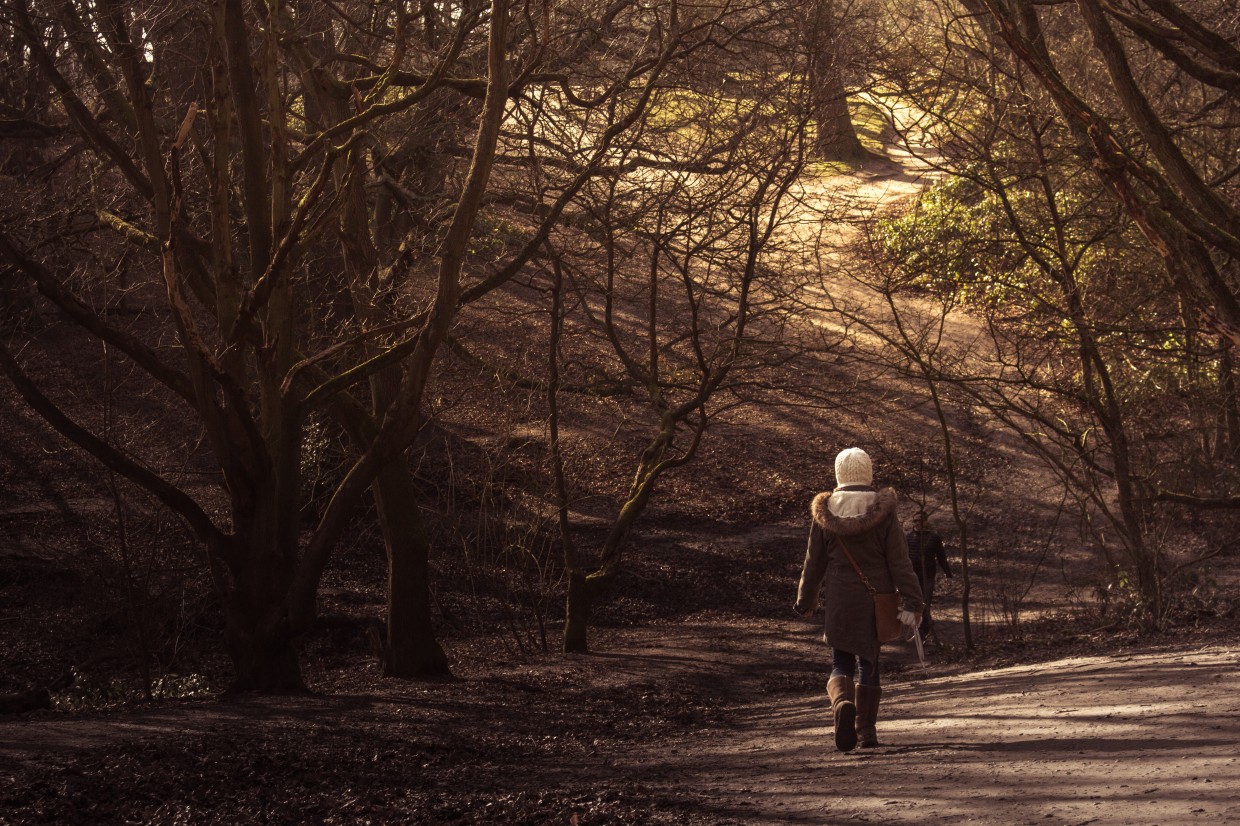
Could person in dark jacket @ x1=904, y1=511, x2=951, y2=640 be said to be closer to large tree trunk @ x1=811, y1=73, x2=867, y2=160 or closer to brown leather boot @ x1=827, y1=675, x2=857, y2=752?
large tree trunk @ x1=811, y1=73, x2=867, y2=160

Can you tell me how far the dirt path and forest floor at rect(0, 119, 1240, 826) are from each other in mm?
24

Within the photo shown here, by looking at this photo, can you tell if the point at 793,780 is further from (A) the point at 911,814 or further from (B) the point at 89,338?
(B) the point at 89,338

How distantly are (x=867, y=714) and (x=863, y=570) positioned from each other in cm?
74

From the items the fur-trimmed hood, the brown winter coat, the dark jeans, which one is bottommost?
the dark jeans

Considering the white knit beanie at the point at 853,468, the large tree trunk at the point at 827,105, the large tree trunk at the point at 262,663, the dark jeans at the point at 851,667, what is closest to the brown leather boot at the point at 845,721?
the dark jeans at the point at 851,667

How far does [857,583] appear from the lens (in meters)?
6.89

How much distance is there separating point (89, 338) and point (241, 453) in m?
15.0

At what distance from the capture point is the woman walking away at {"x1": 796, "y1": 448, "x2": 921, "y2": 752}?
6781 mm

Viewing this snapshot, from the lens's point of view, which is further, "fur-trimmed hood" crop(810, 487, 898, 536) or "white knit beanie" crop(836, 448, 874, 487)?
"white knit beanie" crop(836, 448, 874, 487)

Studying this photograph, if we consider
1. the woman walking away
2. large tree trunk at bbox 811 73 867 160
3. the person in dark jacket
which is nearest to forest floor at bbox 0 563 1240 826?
the woman walking away

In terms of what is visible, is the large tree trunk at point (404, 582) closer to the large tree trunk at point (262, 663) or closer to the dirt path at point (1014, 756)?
the large tree trunk at point (262, 663)

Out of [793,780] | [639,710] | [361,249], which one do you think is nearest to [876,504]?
[793,780]

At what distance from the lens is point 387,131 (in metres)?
13.3

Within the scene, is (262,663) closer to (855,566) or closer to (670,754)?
(670,754)
